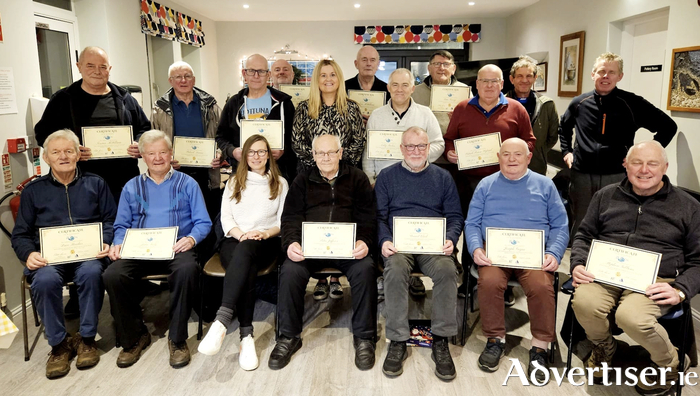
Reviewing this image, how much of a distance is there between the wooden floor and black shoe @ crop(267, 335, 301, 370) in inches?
1.6

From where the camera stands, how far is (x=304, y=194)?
110 inches

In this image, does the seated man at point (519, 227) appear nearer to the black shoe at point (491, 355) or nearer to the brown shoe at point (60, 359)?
the black shoe at point (491, 355)

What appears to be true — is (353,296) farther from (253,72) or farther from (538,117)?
(538,117)

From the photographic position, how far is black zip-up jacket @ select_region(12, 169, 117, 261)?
2650 millimetres

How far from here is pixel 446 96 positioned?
3.49m

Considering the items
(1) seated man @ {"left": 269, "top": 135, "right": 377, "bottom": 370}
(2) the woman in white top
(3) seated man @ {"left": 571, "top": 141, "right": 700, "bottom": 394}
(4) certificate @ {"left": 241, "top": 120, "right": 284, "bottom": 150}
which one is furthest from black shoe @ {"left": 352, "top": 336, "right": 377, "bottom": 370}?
(4) certificate @ {"left": 241, "top": 120, "right": 284, "bottom": 150}

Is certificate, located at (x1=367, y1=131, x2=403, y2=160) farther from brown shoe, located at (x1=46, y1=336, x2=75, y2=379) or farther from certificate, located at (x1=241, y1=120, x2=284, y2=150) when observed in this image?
brown shoe, located at (x1=46, y1=336, x2=75, y2=379)

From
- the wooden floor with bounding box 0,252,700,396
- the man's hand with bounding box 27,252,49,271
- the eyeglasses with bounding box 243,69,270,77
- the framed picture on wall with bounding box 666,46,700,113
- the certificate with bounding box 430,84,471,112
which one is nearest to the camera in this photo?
the wooden floor with bounding box 0,252,700,396

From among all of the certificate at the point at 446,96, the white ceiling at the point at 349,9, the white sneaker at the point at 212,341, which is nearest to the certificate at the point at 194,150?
the white sneaker at the point at 212,341

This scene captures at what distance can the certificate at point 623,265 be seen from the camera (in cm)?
216

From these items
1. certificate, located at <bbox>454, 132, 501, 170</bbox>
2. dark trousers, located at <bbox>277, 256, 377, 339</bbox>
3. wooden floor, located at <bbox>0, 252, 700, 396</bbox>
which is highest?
certificate, located at <bbox>454, 132, 501, 170</bbox>

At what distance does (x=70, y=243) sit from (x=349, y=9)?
6658 millimetres

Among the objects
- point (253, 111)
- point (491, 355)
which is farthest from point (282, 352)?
point (253, 111)

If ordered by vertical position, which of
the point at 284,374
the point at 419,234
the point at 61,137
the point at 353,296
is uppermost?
the point at 61,137
